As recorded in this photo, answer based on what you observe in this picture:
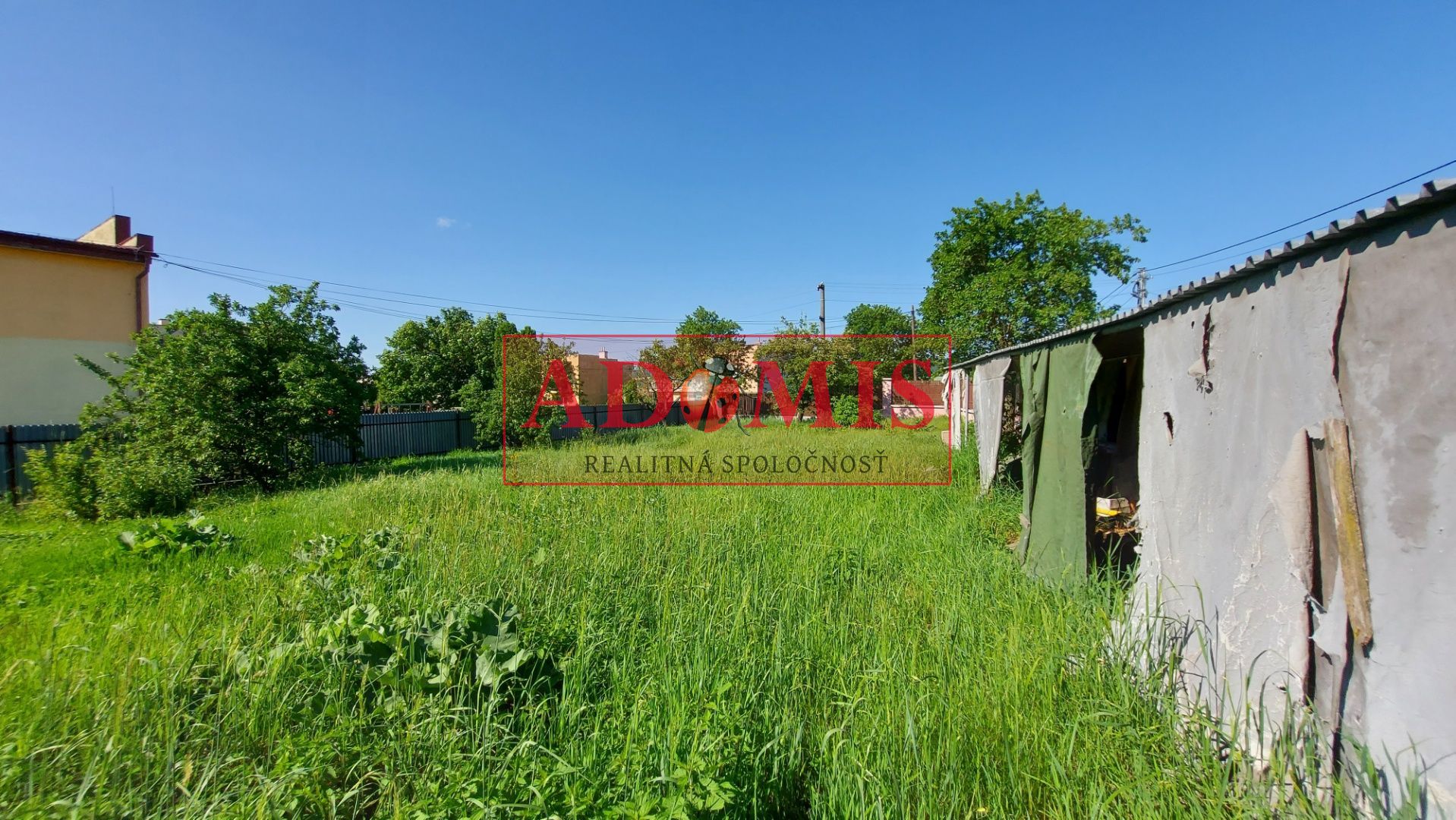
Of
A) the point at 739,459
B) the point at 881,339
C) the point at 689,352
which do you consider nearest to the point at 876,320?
the point at 881,339

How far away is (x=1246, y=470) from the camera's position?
1.97 metres

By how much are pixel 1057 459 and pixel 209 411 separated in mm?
9889

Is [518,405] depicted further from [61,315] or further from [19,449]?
[61,315]

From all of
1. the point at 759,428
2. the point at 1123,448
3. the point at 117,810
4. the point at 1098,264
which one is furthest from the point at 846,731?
the point at 1098,264

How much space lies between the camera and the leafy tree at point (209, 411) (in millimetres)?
5625

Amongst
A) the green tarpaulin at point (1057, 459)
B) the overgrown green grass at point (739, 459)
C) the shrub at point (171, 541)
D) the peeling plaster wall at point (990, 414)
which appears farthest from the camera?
the overgrown green grass at point (739, 459)

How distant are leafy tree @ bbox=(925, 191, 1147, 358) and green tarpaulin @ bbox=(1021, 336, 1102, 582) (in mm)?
10981

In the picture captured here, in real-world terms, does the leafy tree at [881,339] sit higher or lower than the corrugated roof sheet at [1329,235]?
higher

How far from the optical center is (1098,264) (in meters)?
15.6

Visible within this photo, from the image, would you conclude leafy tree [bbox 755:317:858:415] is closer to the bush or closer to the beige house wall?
the bush

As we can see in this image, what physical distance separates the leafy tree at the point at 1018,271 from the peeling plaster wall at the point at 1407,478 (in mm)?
13754

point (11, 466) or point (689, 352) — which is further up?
point (689, 352)

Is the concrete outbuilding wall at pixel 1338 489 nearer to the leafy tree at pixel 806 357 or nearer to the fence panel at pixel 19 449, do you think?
the fence panel at pixel 19 449

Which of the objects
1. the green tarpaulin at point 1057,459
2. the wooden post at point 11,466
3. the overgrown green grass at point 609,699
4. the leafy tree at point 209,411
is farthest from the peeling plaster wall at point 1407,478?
the wooden post at point 11,466
